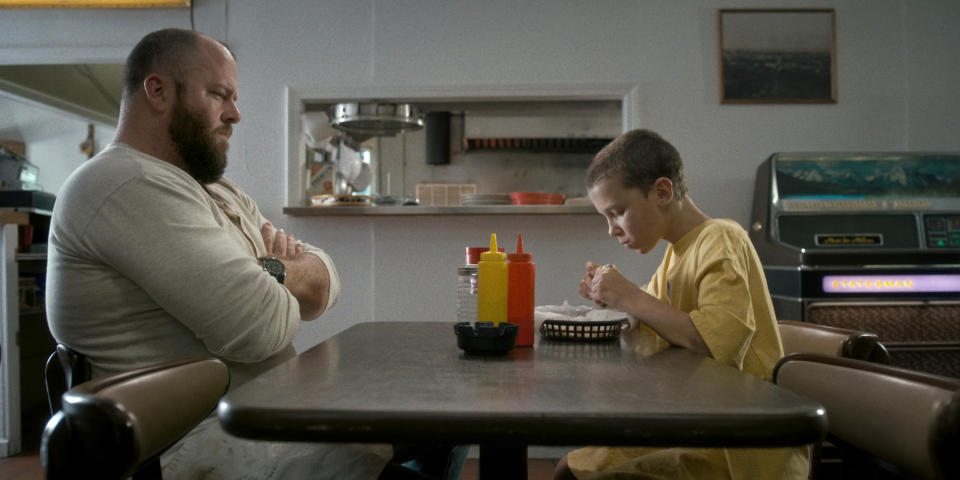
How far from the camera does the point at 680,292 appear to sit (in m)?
1.58

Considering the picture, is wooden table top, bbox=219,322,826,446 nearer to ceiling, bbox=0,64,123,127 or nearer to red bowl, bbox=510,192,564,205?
red bowl, bbox=510,192,564,205

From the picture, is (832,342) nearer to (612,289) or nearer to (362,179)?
(612,289)

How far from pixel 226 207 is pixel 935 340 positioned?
2.67 meters

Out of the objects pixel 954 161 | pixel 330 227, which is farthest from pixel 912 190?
pixel 330 227

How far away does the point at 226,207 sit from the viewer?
167 centimetres

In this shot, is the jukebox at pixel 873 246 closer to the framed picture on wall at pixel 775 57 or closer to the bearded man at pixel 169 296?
the framed picture on wall at pixel 775 57

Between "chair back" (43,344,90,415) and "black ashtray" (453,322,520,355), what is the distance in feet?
2.25

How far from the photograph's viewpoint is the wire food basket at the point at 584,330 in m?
1.38

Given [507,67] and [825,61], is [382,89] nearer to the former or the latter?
[507,67]

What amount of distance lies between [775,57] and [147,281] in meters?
3.05

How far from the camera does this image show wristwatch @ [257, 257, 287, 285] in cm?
154

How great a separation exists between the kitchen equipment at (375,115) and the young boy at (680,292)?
1.75 m

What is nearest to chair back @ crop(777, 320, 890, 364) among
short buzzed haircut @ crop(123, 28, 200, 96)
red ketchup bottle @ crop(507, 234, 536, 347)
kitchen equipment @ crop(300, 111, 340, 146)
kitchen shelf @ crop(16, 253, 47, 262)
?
red ketchup bottle @ crop(507, 234, 536, 347)

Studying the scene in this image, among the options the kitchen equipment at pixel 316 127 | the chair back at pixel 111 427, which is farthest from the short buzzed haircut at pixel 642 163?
the kitchen equipment at pixel 316 127
